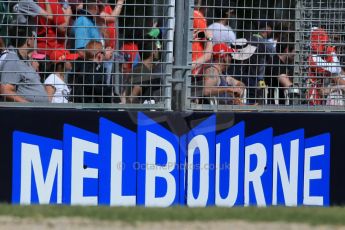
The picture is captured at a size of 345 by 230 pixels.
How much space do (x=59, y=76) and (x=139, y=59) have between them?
0.92m

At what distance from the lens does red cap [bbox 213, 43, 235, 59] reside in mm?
9391

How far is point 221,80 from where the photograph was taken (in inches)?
373

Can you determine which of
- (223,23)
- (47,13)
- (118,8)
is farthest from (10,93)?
(223,23)

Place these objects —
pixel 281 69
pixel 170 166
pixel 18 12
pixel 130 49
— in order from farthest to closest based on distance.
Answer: pixel 281 69
pixel 130 49
pixel 170 166
pixel 18 12

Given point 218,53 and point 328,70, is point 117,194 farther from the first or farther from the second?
point 328,70

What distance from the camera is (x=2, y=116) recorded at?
906 centimetres

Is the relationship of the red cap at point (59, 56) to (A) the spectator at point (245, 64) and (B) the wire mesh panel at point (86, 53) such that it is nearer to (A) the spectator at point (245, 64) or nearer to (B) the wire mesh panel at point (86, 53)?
(B) the wire mesh panel at point (86, 53)

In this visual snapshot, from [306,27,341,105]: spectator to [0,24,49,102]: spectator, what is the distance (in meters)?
3.10

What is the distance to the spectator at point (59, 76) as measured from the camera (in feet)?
30.2

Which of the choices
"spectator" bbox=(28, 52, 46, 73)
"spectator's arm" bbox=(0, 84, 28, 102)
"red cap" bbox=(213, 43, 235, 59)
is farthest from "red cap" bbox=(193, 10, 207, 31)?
"spectator's arm" bbox=(0, 84, 28, 102)

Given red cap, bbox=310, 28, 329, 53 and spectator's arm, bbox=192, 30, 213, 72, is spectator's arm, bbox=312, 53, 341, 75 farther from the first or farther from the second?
spectator's arm, bbox=192, 30, 213, 72

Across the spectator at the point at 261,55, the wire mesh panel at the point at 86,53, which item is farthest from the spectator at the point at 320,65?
the wire mesh panel at the point at 86,53

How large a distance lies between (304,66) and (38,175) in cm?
331

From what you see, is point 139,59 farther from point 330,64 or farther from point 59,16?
point 330,64
